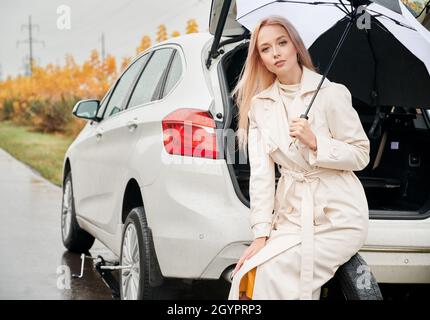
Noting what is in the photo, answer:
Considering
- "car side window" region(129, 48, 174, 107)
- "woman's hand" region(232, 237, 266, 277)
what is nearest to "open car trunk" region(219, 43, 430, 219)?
"car side window" region(129, 48, 174, 107)

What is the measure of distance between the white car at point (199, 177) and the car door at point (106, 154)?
0.02 meters

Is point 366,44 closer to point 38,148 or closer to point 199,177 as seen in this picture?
point 199,177

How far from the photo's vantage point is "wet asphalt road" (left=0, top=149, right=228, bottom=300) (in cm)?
561

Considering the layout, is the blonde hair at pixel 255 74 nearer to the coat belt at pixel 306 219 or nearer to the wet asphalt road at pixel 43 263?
the coat belt at pixel 306 219

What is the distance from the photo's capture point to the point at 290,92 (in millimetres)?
3354

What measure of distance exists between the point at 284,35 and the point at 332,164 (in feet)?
1.83

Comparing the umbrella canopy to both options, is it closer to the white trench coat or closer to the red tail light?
the red tail light

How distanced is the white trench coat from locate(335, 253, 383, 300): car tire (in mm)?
52

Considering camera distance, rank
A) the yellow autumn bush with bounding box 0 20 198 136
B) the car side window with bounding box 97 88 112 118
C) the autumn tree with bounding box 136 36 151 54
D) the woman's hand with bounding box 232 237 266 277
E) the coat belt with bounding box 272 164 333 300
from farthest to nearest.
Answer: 1. the yellow autumn bush with bounding box 0 20 198 136
2. the autumn tree with bounding box 136 36 151 54
3. the car side window with bounding box 97 88 112 118
4. the woman's hand with bounding box 232 237 266 277
5. the coat belt with bounding box 272 164 333 300

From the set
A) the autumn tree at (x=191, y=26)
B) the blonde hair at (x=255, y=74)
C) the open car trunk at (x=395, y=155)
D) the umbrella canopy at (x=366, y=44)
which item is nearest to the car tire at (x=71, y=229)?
the open car trunk at (x=395, y=155)

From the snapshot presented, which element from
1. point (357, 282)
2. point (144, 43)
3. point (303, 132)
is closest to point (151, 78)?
point (303, 132)

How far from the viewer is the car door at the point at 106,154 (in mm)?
5039
